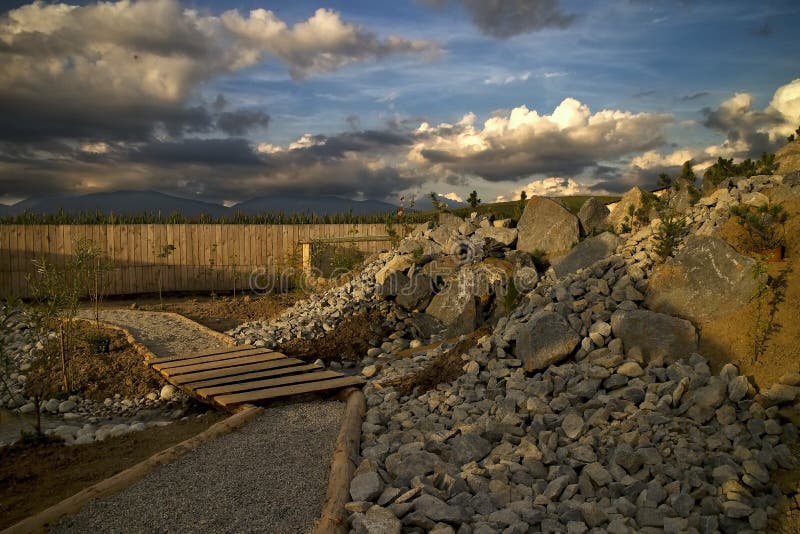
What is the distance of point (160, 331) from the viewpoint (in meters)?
9.77

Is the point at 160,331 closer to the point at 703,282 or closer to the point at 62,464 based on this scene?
the point at 62,464

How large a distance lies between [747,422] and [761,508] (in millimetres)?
830

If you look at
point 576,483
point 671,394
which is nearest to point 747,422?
point 671,394

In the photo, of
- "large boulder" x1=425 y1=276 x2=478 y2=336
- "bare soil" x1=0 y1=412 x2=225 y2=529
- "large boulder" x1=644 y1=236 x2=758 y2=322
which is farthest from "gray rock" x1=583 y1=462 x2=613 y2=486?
"large boulder" x1=425 y1=276 x2=478 y2=336

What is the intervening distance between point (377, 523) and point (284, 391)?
293cm

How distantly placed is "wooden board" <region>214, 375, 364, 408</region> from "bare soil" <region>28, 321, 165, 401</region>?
2116 millimetres

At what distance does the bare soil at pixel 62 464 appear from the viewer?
12.8 ft

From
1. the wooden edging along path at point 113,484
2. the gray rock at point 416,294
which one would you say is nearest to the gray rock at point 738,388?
the wooden edging along path at point 113,484

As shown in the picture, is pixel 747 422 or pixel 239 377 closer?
pixel 747 422

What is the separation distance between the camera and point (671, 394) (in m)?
Result: 4.19

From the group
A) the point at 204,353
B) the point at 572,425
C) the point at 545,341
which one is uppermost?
the point at 545,341

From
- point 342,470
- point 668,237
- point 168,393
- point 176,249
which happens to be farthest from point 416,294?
point 176,249

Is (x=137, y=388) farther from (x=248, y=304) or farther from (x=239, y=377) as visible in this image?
(x=248, y=304)

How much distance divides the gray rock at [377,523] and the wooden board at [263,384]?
3164mm
